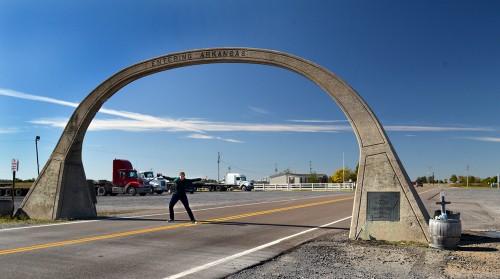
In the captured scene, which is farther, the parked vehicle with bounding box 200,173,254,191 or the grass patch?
the parked vehicle with bounding box 200,173,254,191

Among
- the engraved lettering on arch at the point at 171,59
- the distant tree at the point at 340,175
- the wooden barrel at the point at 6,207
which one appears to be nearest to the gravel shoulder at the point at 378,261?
the engraved lettering on arch at the point at 171,59

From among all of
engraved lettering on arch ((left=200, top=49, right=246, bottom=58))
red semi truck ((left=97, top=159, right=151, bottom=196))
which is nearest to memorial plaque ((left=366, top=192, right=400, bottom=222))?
engraved lettering on arch ((left=200, top=49, right=246, bottom=58))

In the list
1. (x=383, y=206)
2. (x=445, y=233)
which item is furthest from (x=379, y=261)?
(x=383, y=206)

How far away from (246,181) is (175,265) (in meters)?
64.7

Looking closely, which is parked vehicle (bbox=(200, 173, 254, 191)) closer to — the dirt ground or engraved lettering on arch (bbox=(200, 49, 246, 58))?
engraved lettering on arch (bbox=(200, 49, 246, 58))

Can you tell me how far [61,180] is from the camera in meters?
15.4

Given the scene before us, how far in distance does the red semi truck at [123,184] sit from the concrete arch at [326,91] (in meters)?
27.7

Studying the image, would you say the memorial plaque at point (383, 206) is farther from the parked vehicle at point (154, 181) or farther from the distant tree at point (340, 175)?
the distant tree at point (340, 175)

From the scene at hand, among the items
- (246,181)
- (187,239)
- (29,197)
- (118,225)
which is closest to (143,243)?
(187,239)

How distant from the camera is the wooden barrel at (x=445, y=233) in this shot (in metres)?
9.60

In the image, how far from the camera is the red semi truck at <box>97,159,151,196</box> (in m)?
44.0

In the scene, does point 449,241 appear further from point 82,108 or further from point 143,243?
point 82,108

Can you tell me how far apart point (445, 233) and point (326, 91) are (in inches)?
180

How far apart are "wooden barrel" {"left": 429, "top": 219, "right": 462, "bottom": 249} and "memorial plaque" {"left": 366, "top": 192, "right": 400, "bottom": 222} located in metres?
1.06
